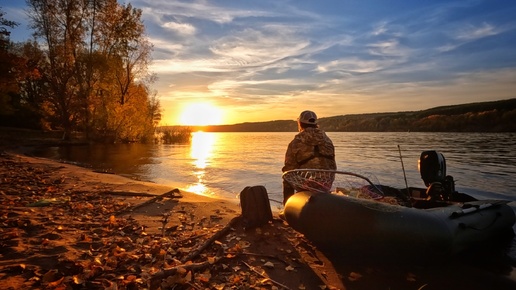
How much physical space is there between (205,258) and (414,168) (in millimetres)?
17710

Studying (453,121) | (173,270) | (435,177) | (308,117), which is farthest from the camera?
(453,121)

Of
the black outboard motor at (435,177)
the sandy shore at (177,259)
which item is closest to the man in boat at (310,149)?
the sandy shore at (177,259)

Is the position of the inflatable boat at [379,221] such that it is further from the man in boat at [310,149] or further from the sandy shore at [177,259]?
the man in boat at [310,149]

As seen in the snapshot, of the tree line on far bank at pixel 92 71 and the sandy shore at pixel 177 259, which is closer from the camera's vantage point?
the sandy shore at pixel 177 259

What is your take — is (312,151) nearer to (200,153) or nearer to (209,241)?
(209,241)

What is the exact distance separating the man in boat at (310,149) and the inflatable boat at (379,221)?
474mm

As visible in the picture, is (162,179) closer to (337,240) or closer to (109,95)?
(337,240)

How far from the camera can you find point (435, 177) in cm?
718

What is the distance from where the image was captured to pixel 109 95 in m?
33.4

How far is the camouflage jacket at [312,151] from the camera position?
20.0 feet

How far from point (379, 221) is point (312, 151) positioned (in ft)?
7.23

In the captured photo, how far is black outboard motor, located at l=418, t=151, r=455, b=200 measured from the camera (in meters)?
6.97

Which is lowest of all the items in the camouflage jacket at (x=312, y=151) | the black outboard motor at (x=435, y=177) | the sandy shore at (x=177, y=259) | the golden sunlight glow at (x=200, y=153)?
the golden sunlight glow at (x=200, y=153)

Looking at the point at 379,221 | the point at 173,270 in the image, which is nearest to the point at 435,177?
the point at 379,221
